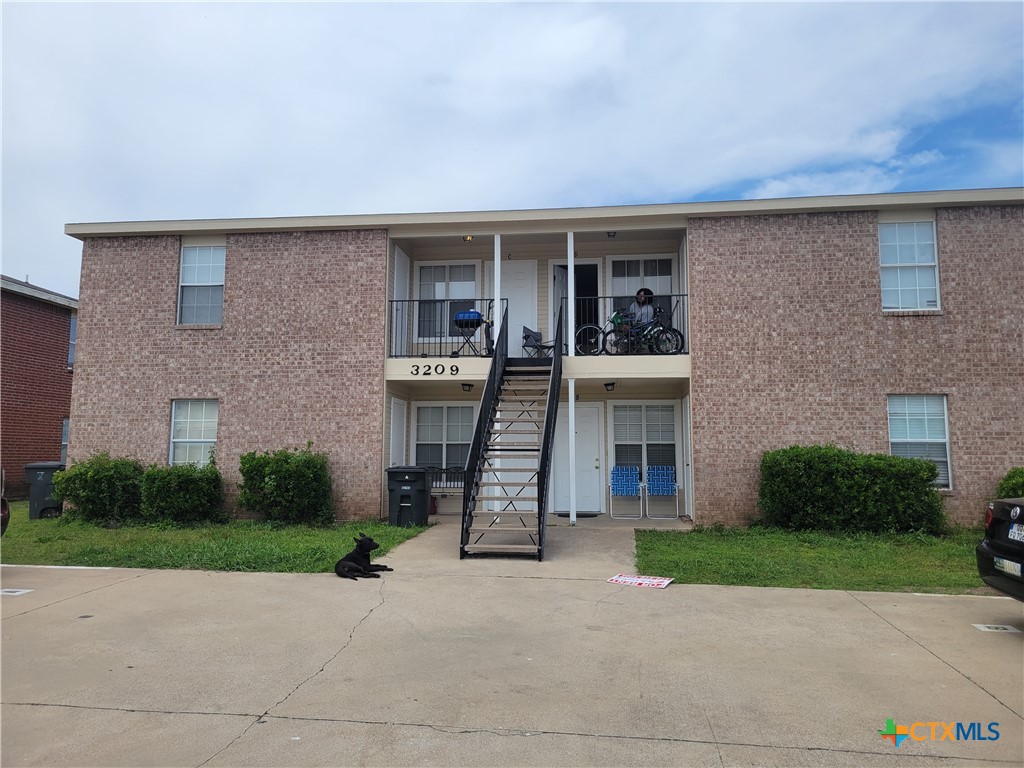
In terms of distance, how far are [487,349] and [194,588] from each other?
6752 millimetres

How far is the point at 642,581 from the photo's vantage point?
754cm

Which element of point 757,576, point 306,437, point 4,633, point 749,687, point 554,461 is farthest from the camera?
point 554,461

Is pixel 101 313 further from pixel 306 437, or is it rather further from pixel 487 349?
pixel 487 349

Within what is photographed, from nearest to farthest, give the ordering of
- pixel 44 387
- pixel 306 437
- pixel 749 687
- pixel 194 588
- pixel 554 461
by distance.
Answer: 1. pixel 749 687
2. pixel 194 588
3. pixel 306 437
4. pixel 554 461
5. pixel 44 387

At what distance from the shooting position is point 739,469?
1154 centimetres

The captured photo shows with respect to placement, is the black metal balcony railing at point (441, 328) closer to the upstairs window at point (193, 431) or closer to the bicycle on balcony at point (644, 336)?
the bicycle on balcony at point (644, 336)

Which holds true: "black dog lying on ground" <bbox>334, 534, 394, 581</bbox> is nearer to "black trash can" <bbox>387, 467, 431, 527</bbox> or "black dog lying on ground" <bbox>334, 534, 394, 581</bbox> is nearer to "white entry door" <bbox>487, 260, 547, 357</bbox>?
"black trash can" <bbox>387, 467, 431, 527</bbox>

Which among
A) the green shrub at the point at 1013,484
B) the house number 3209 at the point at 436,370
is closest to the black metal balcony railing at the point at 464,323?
the house number 3209 at the point at 436,370

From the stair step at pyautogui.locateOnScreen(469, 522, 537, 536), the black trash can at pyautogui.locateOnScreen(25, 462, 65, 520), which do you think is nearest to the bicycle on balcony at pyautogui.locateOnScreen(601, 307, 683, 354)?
the stair step at pyautogui.locateOnScreen(469, 522, 537, 536)

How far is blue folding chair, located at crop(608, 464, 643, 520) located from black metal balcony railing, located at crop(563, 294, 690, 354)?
7.74 ft

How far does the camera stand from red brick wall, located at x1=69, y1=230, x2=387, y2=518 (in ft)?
40.7

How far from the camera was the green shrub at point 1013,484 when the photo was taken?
413 inches

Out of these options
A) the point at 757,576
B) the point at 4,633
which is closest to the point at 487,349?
the point at 757,576
